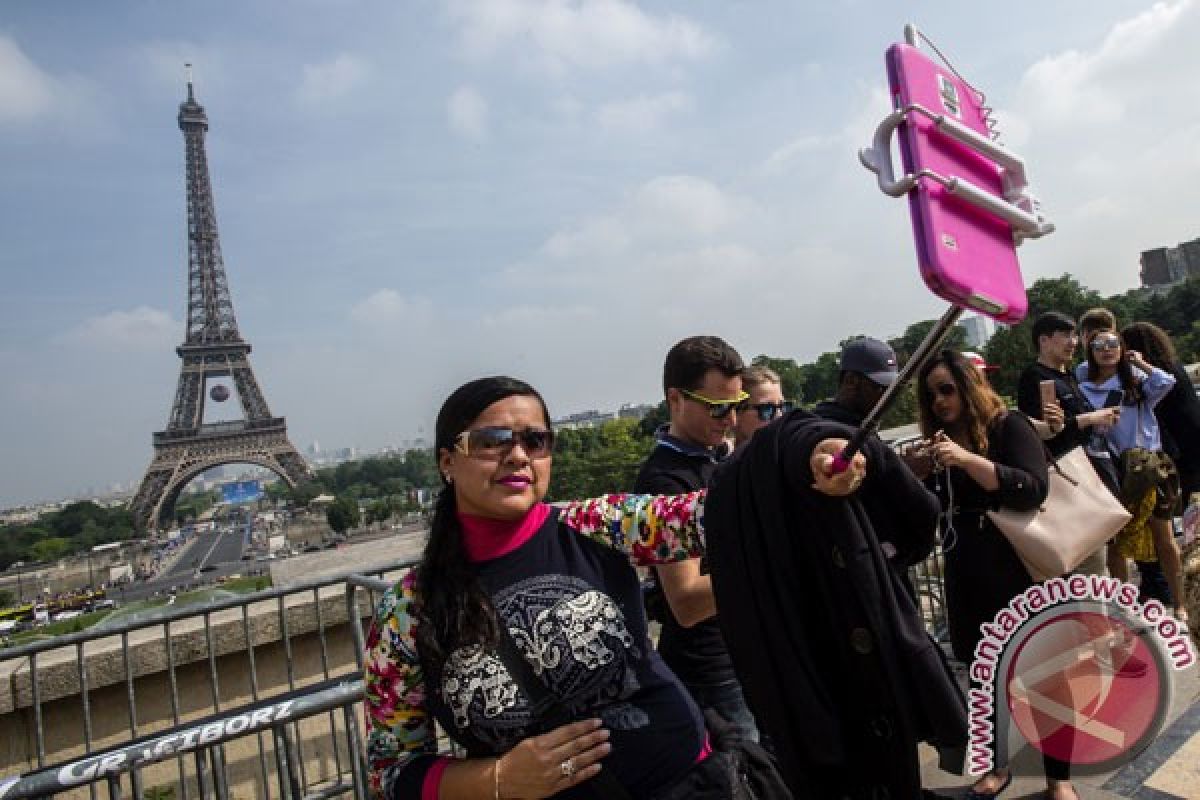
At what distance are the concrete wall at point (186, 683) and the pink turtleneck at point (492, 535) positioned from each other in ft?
9.43

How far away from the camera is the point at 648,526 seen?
176cm

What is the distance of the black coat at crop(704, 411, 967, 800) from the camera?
138 centimetres

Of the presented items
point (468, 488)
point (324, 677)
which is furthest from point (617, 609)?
point (324, 677)

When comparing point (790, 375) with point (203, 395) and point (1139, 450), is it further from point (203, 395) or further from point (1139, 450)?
point (1139, 450)

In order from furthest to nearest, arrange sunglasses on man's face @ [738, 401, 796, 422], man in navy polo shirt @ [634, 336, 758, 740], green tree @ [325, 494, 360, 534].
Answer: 1. green tree @ [325, 494, 360, 534]
2. sunglasses on man's face @ [738, 401, 796, 422]
3. man in navy polo shirt @ [634, 336, 758, 740]

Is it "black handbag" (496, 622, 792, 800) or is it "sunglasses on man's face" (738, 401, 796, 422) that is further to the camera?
"sunglasses on man's face" (738, 401, 796, 422)

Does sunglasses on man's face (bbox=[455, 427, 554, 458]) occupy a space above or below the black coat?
above

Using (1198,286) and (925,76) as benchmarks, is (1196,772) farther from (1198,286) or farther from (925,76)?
(1198,286)

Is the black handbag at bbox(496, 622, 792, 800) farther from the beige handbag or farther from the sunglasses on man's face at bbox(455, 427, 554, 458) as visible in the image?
the beige handbag

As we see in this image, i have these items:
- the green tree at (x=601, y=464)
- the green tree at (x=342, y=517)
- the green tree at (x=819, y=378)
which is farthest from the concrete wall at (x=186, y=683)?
the green tree at (x=342, y=517)

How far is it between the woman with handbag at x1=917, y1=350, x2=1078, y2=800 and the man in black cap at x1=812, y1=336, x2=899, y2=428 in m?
0.27

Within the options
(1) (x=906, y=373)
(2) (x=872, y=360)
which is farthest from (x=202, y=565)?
(1) (x=906, y=373)

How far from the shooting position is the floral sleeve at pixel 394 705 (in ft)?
5.10

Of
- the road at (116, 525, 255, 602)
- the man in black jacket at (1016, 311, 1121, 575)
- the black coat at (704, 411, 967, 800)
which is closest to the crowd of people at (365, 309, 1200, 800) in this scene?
the black coat at (704, 411, 967, 800)
